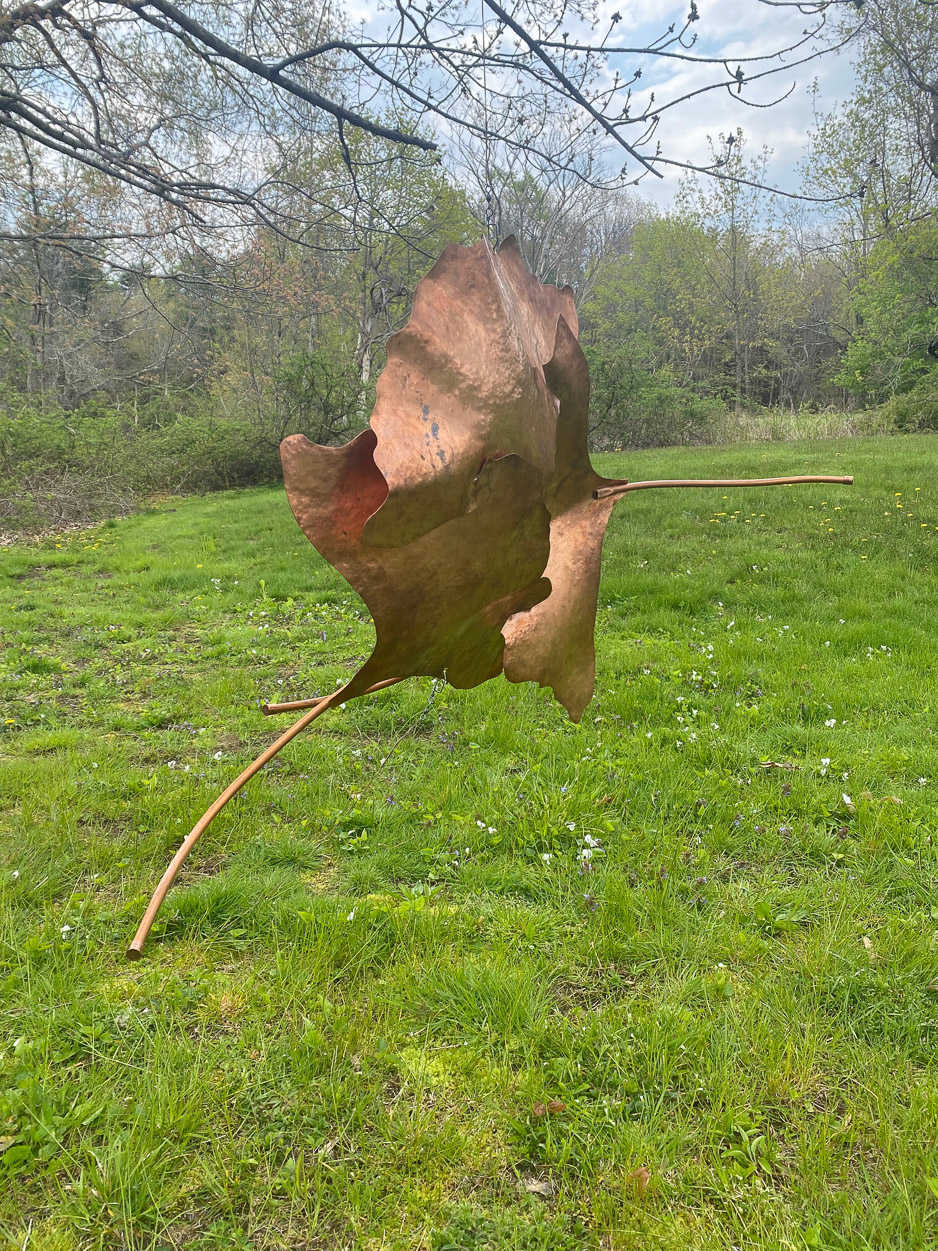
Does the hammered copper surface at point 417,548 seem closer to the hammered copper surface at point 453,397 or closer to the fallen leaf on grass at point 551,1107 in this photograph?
the hammered copper surface at point 453,397

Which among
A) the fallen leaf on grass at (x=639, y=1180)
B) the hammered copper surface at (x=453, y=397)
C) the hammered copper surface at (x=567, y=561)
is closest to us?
the hammered copper surface at (x=453, y=397)

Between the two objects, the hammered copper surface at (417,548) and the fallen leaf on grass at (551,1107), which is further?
the fallen leaf on grass at (551,1107)

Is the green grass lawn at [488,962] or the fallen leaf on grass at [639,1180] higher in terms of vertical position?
the green grass lawn at [488,962]

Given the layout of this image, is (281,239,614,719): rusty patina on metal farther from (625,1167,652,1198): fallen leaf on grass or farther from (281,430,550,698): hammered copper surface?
(625,1167,652,1198): fallen leaf on grass

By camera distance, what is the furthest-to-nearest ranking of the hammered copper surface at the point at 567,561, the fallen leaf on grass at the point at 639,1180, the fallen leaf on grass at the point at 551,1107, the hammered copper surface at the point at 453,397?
1. the fallen leaf on grass at the point at 551,1107
2. the fallen leaf on grass at the point at 639,1180
3. the hammered copper surface at the point at 567,561
4. the hammered copper surface at the point at 453,397

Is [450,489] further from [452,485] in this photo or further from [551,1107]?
[551,1107]

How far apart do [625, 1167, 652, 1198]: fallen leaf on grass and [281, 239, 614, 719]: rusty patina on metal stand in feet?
5.52

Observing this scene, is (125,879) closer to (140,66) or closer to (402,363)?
(402,363)

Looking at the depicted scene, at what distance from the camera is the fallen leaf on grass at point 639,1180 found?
1654 mm

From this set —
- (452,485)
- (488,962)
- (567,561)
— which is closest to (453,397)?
(452,485)

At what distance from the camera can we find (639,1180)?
1.68m

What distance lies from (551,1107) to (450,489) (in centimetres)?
195

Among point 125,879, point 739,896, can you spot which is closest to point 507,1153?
point 739,896

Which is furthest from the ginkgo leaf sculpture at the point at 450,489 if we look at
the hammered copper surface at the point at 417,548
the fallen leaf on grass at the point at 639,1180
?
the fallen leaf on grass at the point at 639,1180
